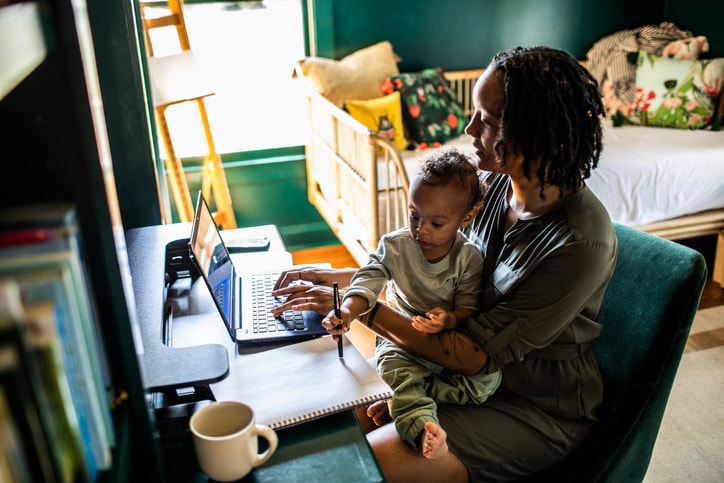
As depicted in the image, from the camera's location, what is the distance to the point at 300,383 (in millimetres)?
1079

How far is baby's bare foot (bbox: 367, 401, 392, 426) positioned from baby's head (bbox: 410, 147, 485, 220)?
45cm

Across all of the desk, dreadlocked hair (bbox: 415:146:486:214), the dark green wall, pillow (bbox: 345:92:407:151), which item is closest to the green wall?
the dark green wall

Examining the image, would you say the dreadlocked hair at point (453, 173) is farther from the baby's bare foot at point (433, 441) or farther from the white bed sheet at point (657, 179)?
the white bed sheet at point (657, 179)

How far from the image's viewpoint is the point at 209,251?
1.33m

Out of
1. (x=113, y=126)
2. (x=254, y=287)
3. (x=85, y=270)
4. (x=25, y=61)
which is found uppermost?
(x=25, y=61)

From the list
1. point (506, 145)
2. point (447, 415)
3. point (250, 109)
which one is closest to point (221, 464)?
point (447, 415)

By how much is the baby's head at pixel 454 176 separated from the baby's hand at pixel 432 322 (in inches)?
8.9

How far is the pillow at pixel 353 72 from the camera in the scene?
3.28 meters

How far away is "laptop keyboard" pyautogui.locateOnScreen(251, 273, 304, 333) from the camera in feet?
4.17

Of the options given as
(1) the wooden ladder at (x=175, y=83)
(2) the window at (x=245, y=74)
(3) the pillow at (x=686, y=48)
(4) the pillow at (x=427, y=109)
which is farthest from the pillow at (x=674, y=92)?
(1) the wooden ladder at (x=175, y=83)

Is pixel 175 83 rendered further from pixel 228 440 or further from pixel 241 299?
pixel 228 440

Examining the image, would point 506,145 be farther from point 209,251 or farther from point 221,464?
point 221,464

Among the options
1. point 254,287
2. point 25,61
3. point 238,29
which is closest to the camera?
point 25,61

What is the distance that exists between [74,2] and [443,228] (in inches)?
35.5
